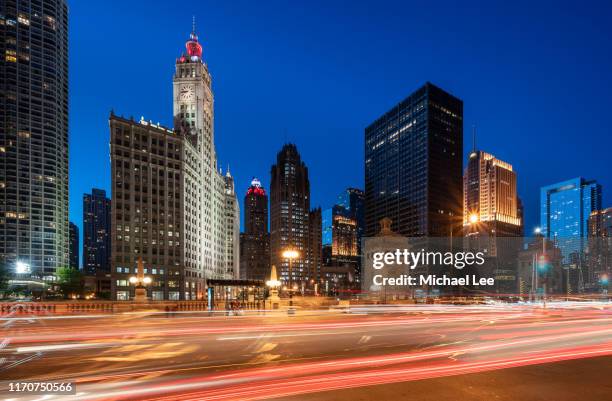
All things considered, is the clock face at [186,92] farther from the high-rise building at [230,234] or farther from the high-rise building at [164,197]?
the high-rise building at [230,234]

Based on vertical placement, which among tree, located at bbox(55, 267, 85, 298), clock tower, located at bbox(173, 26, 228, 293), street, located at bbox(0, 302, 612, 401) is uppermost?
clock tower, located at bbox(173, 26, 228, 293)

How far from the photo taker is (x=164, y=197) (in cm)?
11281

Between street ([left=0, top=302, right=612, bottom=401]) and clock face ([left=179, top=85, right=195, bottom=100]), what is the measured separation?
119m

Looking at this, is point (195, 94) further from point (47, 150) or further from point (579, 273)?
point (579, 273)

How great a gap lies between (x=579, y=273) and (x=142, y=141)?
117 meters

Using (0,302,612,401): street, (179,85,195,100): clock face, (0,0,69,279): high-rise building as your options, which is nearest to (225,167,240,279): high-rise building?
(179,85,195,100): clock face

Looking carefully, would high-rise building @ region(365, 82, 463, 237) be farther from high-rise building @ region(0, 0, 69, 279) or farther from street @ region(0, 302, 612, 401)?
street @ region(0, 302, 612, 401)

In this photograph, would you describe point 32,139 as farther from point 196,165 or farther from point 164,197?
point 164,197

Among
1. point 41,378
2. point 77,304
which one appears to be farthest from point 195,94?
point 41,378

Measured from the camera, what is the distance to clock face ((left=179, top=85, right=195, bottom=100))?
131m

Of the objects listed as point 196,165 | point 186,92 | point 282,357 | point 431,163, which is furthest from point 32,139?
point 282,357

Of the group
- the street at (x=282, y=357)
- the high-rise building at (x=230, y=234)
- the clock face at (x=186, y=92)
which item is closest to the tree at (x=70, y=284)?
the clock face at (x=186, y=92)

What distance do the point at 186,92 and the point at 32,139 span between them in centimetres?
6729

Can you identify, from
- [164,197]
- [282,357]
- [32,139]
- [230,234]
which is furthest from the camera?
[230,234]
